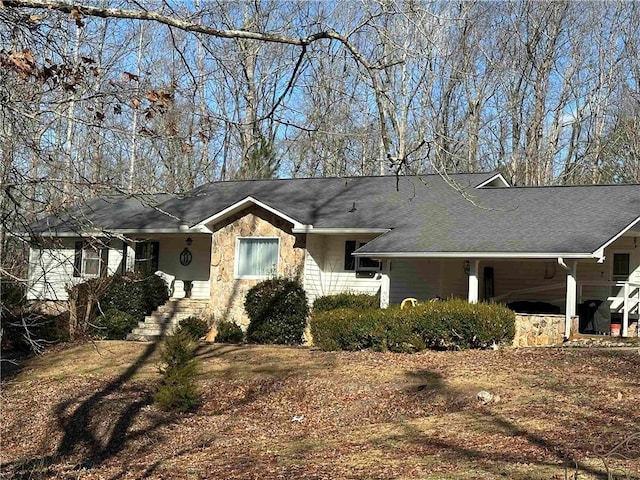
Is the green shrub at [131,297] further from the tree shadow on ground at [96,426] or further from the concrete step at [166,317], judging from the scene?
the tree shadow on ground at [96,426]

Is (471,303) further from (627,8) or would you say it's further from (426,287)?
(627,8)

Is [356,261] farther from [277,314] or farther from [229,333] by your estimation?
[229,333]

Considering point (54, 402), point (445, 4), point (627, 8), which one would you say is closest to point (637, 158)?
point (627, 8)

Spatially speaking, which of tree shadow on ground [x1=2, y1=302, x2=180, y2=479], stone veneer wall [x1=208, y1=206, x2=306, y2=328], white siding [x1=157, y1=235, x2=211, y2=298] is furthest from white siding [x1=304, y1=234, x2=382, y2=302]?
tree shadow on ground [x1=2, y1=302, x2=180, y2=479]

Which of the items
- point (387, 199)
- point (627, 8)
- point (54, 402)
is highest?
point (627, 8)

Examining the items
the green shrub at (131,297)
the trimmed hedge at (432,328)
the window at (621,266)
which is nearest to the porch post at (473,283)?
the trimmed hedge at (432,328)

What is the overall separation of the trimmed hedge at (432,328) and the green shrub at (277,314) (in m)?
3.40

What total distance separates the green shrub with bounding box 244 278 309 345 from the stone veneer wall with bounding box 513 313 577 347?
5.81 metres

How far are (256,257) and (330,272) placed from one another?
2045mm

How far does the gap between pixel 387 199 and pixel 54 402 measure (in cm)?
1199

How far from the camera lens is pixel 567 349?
59.1 ft

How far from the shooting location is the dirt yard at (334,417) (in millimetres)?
10672

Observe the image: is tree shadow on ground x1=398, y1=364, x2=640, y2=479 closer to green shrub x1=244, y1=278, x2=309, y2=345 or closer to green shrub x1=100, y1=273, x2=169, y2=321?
green shrub x1=244, y1=278, x2=309, y2=345

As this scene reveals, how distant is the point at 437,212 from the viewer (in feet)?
80.1
